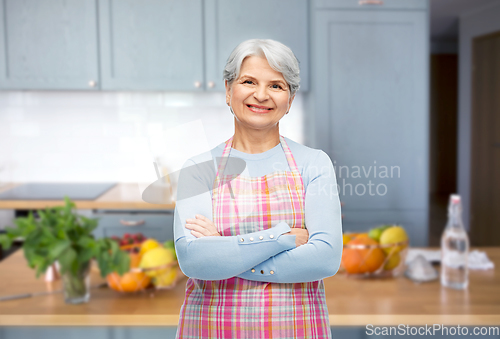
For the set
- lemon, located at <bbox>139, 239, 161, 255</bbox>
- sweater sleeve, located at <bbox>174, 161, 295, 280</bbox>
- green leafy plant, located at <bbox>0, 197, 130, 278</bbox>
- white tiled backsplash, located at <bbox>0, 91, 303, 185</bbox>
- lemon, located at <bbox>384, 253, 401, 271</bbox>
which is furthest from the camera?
white tiled backsplash, located at <bbox>0, 91, 303, 185</bbox>

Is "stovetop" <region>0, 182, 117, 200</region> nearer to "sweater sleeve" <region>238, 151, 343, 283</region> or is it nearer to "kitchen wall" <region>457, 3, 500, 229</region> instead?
"sweater sleeve" <region>238, 151, 343, 283</region>

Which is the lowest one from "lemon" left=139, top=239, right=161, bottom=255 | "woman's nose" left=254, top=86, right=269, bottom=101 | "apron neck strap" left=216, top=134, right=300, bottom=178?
"lemon" left=139, top=239, right=161, bottom=255

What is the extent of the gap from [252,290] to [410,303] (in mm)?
502

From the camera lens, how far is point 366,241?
114 centimetres

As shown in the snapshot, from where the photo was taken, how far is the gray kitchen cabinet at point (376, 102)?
237cm

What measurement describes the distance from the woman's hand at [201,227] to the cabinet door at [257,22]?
186cm

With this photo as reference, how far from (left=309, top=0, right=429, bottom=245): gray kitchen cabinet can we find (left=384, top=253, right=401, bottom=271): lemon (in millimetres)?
1236

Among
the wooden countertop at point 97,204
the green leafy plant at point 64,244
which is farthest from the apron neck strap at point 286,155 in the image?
the wooden countertop at point 97,204

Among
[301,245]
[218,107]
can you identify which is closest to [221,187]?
[301,245]

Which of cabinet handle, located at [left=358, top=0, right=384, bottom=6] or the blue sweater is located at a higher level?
cabinet handle, located at [left=358, top=0, right=384, bottom=6]

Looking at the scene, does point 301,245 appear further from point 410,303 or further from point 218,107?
point 218,107

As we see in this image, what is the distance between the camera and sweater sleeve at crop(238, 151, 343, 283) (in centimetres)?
70

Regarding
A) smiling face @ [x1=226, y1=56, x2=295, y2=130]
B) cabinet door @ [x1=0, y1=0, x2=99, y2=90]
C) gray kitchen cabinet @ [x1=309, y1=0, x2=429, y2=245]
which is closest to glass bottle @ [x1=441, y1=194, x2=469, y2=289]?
smiling face @ [x1=226, y1=56, x2=295, y2=130]

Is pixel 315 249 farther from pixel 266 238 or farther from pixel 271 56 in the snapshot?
pixel 271 56
